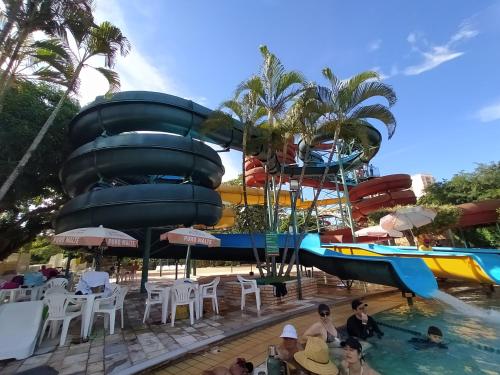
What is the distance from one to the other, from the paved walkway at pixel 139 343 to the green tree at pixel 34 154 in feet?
25.6

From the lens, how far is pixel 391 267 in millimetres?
6691

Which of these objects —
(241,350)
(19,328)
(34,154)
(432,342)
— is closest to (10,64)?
(34,154)

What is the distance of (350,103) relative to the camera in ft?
30.0

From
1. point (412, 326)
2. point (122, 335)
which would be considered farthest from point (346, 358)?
point (122, 335)

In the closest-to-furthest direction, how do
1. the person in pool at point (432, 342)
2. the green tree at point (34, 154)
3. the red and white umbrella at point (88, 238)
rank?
the person in pool at point (432, 342) < the red and white umbrella at point (88, 238) < the green tree at point (34, 154)

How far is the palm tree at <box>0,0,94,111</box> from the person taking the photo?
294 inches

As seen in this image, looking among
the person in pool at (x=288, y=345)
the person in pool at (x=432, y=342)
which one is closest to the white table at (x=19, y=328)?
the person in pool at (x=288, y=345)

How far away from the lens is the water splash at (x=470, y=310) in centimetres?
619

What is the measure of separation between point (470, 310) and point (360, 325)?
4.00m

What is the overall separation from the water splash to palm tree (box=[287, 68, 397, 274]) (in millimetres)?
3977

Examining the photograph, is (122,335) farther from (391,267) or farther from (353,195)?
(353,195)

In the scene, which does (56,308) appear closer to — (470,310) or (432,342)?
(432,342)

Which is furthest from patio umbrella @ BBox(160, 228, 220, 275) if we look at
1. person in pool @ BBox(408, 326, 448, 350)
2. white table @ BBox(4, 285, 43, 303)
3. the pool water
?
person in pool @ BBox(408, 326, 448, 350)

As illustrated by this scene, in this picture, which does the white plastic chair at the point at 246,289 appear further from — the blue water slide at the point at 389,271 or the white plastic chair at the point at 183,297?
the blue water slide at the point at 389,271
